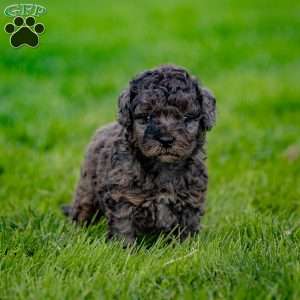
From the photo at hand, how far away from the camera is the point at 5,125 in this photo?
8.73 meters

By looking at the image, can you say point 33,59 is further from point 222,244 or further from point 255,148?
point 222,244

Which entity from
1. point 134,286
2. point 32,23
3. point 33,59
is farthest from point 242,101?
point 134,286

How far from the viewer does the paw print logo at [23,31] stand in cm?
484

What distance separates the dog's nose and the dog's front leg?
631mm

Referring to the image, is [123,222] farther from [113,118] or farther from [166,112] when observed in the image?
[113,118]

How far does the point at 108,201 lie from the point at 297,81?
6190mm

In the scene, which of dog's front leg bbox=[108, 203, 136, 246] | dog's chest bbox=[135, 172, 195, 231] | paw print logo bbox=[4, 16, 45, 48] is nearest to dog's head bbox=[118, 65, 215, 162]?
dog's chest bbox=[135, 172, 195, 231]

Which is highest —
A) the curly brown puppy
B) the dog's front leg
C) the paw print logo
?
the paw print logo

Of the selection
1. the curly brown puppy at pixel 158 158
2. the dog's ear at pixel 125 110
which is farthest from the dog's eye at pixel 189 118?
the dog's ear at pixel 125 110

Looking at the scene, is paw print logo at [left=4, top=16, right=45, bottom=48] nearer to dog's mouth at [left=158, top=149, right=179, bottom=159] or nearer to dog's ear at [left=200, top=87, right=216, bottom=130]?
dog's mouth at [left=158, top=149, right=179, bottom=159]

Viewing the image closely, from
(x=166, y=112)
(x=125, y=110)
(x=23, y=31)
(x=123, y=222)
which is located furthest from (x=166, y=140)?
(x=23, y=31)

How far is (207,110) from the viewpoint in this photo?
211 inches

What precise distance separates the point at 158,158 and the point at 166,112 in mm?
330

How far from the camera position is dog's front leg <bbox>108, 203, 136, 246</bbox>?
533 centimetres
